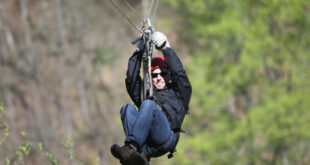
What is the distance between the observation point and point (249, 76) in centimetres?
1380

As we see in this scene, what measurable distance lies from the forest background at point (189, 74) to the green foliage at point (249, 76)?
30 mm

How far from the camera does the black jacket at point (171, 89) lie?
4383mm

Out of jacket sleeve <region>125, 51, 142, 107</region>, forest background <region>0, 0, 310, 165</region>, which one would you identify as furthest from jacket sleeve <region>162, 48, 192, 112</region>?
forest background <region>0, 0, 310, 165</region>

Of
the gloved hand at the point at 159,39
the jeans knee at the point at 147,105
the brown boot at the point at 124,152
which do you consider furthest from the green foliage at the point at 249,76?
the brown boot at the point at 124,152

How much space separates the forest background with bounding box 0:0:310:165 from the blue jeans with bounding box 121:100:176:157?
160 inches

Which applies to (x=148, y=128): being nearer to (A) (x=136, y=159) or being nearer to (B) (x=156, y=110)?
(B) (x=156, y=110)

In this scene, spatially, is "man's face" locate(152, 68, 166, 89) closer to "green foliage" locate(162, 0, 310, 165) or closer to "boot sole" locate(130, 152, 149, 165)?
"boot sole" locate(130, 152, 149, 165)

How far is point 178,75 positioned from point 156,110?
0.41 meters

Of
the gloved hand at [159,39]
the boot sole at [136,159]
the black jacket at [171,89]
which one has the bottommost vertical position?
the boot sole at [136,159]

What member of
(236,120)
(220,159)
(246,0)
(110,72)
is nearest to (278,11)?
(246,0)

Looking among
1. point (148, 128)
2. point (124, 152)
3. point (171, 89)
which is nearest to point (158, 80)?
point (171, 89)

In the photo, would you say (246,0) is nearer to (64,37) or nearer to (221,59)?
(221,59)

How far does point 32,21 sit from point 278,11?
10963 millimetres

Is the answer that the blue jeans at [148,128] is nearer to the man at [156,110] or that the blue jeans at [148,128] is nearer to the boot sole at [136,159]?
the man at [156,110]
